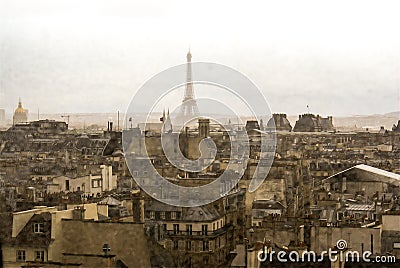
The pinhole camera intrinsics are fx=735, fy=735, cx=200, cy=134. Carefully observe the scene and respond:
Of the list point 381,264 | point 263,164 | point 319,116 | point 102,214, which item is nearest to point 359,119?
point 319,116

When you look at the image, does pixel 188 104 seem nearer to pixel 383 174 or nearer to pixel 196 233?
pixel 196 233

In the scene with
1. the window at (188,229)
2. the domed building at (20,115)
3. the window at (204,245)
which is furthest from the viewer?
the domed building at (20,115)

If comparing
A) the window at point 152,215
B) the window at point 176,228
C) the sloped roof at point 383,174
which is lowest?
the window at point 176,228

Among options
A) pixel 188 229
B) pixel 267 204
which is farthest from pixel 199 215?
pixel 267 204

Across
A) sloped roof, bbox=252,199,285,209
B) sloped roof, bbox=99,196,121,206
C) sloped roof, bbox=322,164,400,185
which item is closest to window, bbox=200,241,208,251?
sloped roof, bbox=252,199,285,209

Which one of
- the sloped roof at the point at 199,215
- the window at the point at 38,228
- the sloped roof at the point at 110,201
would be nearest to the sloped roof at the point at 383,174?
the sloped roof at the point at 199,215

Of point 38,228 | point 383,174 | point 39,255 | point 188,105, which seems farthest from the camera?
point 383,174

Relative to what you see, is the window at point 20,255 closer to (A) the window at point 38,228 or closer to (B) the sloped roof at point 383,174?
(A) the window at point 38,228

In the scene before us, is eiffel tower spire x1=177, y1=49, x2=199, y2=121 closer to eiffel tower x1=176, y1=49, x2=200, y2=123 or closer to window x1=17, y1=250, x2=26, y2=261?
eiffel tower x1=176, y1=49, x2=200, y2=123

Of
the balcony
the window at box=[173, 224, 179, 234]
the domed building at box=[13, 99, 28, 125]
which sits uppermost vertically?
the domed building at box=[13, 99, 28, 125]
